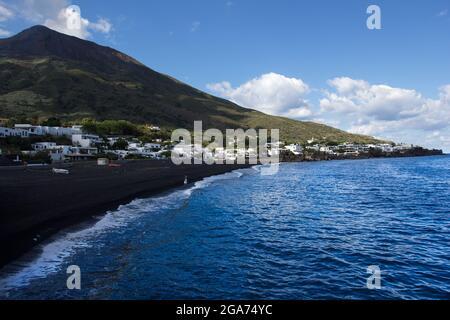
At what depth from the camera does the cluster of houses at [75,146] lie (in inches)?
3098

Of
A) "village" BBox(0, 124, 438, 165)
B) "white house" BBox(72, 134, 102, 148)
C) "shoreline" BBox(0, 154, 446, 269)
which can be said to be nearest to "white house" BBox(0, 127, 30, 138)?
"village" BBox(0, 124, 438, 165)

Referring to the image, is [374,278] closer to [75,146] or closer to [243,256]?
[243,256]

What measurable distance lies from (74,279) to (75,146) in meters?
83.6

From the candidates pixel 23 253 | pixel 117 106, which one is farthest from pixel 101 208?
pixel 117 106

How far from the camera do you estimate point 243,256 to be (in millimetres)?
14828

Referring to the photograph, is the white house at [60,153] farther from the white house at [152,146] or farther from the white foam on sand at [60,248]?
the white foam on sand at [60,248]

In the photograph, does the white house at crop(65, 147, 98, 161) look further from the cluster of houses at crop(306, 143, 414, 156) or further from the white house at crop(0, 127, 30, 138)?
the cluster of houses at crop(306, 143, 414, 156)

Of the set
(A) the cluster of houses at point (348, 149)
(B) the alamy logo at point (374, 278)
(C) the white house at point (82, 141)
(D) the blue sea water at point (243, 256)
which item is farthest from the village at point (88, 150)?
(B) the alamy logo at point (374, 278)

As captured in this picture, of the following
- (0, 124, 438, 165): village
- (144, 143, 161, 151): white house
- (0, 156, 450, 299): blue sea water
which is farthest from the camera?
(144, 143, 161, 151): white house

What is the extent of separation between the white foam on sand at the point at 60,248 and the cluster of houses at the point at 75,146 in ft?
177

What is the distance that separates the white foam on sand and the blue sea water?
45 mm

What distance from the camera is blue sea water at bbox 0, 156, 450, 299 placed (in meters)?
11.1
